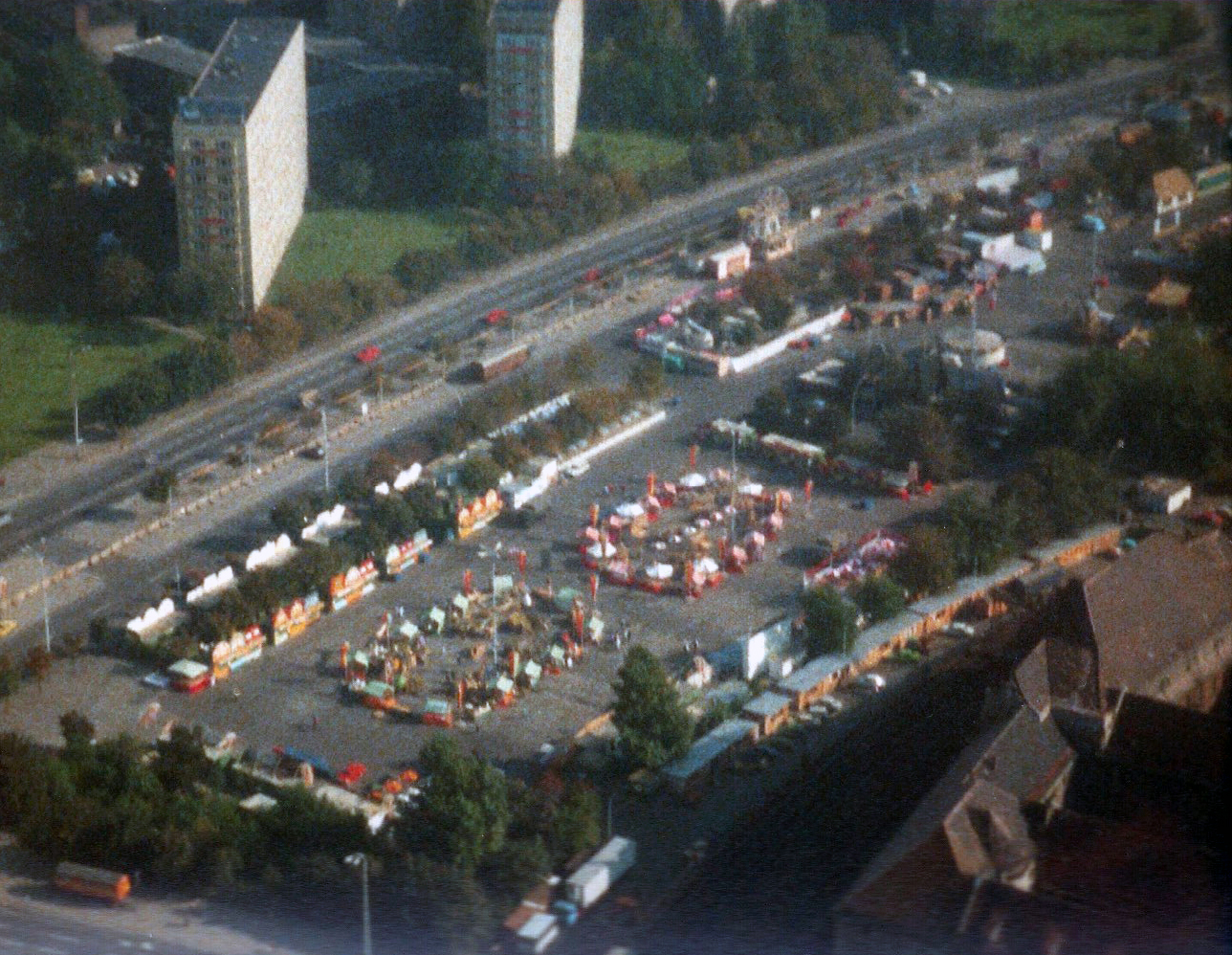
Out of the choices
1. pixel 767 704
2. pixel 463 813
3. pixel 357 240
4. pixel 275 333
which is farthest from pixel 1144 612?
pixel 357 240

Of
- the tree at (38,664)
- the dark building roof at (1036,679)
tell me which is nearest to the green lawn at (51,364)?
the tree at (38,664)

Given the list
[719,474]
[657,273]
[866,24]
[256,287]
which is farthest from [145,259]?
[866,24]

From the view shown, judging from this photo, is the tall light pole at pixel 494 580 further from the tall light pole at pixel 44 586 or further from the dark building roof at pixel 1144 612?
the dark building roof at pixel 1144 612

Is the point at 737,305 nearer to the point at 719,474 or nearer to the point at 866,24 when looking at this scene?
the point at 719,474

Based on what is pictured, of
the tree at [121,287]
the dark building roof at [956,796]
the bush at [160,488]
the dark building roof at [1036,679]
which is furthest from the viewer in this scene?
the tree at [121,287]

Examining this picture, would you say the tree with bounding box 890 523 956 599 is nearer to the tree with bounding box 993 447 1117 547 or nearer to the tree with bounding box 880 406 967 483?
the tree with bounding box 993 447 1117 547

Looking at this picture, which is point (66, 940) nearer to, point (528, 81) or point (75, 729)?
point (75, 729)
